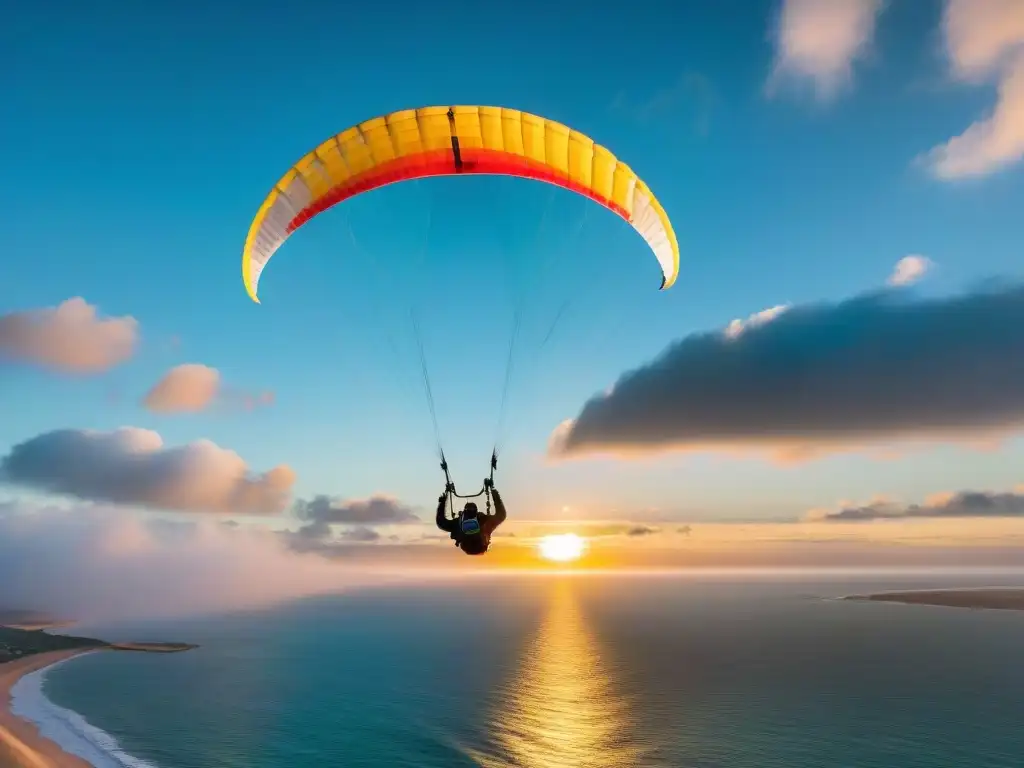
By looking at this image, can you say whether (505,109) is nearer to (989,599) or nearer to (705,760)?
(705,760)

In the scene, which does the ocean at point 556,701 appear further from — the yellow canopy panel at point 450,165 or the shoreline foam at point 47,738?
the yellow canopy panel at point 450,165

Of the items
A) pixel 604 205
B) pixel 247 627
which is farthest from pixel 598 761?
pixel 247 627

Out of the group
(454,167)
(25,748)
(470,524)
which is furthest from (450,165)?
(25,748)

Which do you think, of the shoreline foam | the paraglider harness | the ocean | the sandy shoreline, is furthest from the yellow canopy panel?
the shoreline foam

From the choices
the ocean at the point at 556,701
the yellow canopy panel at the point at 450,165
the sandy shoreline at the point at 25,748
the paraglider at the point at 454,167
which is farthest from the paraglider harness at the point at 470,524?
the sandy shoreline at the point at 25,748

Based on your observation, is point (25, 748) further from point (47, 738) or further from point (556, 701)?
point (556, 701)
